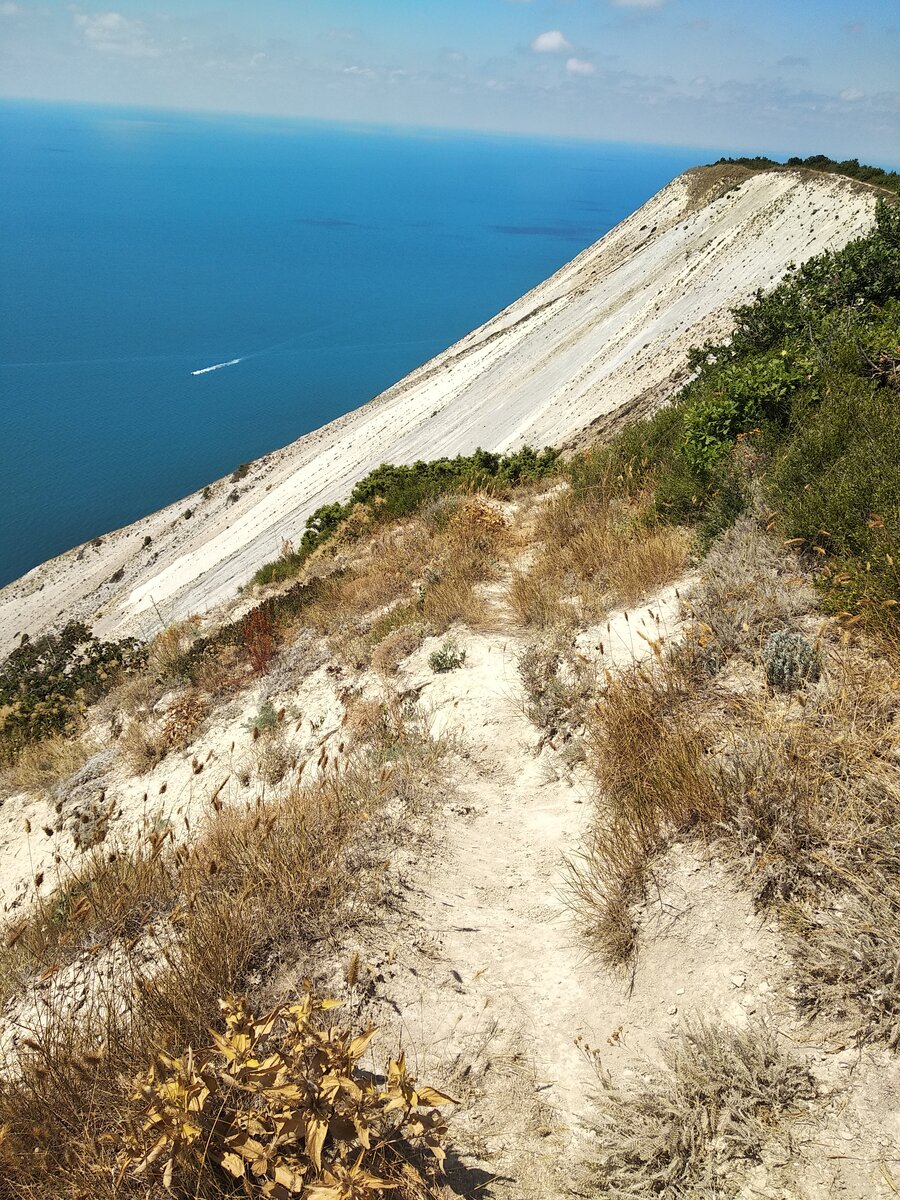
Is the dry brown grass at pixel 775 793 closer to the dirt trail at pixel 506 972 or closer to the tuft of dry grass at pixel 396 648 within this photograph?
the dirt trail at pixel 506 972

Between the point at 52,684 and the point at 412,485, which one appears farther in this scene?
the point at 412,485

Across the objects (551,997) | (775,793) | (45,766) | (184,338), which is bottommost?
(551,997)


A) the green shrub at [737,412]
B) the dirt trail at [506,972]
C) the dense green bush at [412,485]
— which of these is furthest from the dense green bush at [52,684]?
the green shrub at [737,412]

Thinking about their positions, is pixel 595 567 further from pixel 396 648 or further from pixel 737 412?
pixel 737 412

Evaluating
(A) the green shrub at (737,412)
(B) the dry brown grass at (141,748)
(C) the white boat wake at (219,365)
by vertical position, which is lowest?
(B) the dry brown grass at (141,748)

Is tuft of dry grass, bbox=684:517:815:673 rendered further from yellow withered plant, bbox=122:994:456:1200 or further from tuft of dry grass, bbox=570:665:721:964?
yellow withered plant, bbox=122:994:456:1200

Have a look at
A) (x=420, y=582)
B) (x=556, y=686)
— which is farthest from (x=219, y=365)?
(x=556, y=686)

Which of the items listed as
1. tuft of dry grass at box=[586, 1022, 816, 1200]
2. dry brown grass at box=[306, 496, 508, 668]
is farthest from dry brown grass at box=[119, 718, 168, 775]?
tuft of dry grass at box=[586, 1022, 816, 1200]

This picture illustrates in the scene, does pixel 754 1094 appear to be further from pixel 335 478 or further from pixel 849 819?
pixel 335 478
